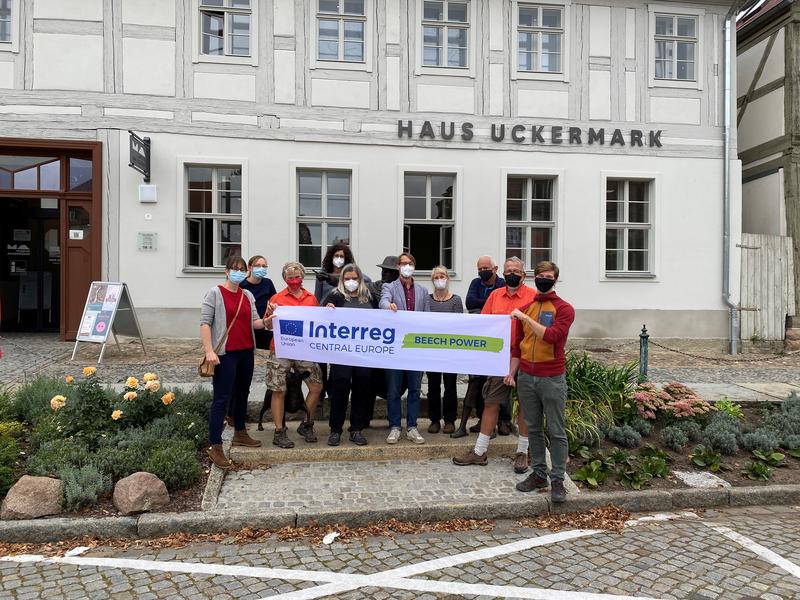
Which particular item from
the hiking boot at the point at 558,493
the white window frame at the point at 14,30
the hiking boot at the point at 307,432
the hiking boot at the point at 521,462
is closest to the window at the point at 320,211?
the white window frame at the point at 14,30

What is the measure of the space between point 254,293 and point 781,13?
47.5 feet

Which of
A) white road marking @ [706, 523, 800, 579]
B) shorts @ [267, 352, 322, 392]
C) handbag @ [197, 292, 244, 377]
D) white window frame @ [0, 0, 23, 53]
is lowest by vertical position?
white road marking @ [706, 523, 800, 579]

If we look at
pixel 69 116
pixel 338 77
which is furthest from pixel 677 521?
pixel 69 116

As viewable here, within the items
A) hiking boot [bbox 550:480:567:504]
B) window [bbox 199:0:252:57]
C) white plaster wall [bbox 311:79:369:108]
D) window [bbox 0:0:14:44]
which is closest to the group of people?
hiking boot [bbox 550:480:567:504]

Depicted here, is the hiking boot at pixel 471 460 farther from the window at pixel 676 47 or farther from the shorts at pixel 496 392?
the window at pixel 676 47

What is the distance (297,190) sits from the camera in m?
11.5

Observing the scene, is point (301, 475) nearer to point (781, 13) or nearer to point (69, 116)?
point (69, 116)

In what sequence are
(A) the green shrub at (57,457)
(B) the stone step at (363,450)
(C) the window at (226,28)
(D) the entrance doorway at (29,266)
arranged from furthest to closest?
(D) the entrance doorway at (29,266), (C) the window at (226,28), (B) the stone step at (363,450), (A) the green shrub at (57,457)

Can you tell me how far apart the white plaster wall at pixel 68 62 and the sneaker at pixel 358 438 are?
9304 mm

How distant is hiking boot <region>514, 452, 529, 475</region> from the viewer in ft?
16.6

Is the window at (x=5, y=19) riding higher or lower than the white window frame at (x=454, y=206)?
higher

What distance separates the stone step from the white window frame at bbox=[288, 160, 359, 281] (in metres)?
6.17

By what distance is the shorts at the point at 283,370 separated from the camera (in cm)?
550

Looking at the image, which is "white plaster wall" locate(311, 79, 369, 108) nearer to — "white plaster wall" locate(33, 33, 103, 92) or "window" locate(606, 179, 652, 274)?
"white plaster wall" locate(33, 33, 103, 92)
